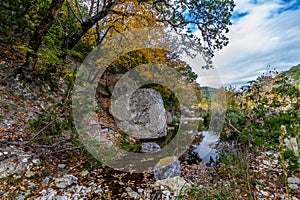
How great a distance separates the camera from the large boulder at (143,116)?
16.0 ft

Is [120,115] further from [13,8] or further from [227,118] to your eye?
[13,8]

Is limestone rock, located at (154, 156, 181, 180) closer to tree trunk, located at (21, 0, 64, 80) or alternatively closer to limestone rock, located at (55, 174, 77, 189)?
limestone rock, located at (55, 174, 77, 189)

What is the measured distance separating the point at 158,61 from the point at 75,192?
3854 millimetres

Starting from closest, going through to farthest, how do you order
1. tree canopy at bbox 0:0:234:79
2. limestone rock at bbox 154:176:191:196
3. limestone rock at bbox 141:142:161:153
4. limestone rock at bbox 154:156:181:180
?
limestone rock at bbox 154:176:191:196, limestone rock at bbox 154:156:181:180, limestone rock at bbox 141:142:161:153, tree canopy at bbox 0:0:234:79

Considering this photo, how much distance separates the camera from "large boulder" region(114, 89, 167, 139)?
4887 mm

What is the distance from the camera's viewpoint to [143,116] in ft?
16.7

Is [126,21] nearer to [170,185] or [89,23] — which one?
[89,23]

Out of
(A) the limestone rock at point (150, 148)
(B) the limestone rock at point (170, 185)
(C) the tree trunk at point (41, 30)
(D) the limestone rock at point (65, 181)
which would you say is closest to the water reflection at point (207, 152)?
(A) the limestone rock at point (150, 148)

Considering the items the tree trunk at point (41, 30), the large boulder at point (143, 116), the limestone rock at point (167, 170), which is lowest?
the limestone rock at point (167, 170)

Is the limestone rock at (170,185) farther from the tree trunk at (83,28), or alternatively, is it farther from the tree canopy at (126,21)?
the tree trunk at (83,28)

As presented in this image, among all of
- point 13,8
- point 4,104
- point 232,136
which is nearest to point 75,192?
point 4,104

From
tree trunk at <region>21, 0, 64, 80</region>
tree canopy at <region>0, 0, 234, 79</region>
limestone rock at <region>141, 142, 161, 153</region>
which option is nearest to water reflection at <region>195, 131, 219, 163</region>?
limestone rock at <region>141, 142, 161, 153</region>

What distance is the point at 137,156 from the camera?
3459mm

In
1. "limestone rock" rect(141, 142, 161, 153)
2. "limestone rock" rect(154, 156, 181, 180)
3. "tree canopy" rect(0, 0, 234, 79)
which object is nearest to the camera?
"limestone rock" rect(154, 156, 181, 180)
